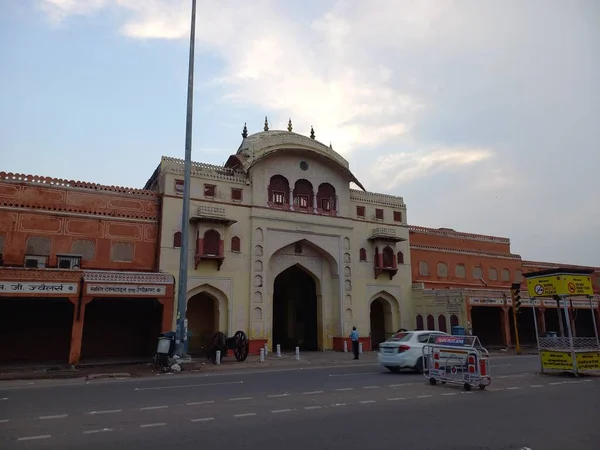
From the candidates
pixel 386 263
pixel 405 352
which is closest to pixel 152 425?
pixel 405 352

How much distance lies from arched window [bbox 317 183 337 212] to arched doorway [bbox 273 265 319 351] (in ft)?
13.3

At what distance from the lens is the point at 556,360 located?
45.6 feet

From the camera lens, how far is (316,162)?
2816cm

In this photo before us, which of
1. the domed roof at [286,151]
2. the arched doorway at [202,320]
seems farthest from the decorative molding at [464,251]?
the arched doorway at [202,320]

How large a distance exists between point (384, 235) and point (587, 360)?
15.6 meters

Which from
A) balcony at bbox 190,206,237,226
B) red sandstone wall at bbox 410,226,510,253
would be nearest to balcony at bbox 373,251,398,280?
red sandstone wall at bbox 410,226,510,253

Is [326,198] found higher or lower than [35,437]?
higher

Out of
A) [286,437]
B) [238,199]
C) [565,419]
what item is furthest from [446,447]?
[238,199]

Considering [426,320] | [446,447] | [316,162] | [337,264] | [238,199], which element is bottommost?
[446,447]

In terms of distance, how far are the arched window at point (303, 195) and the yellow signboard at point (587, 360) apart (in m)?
A: 16.7

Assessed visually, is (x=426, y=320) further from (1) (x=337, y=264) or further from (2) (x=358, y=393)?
(2) (x=358, y=393)

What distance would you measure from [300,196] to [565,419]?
21034 millimetres

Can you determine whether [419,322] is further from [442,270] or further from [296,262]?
[296,262]

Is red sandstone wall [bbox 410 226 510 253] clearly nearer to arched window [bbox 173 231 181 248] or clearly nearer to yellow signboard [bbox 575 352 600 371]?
arched window [bbox 173 231 181 248]
